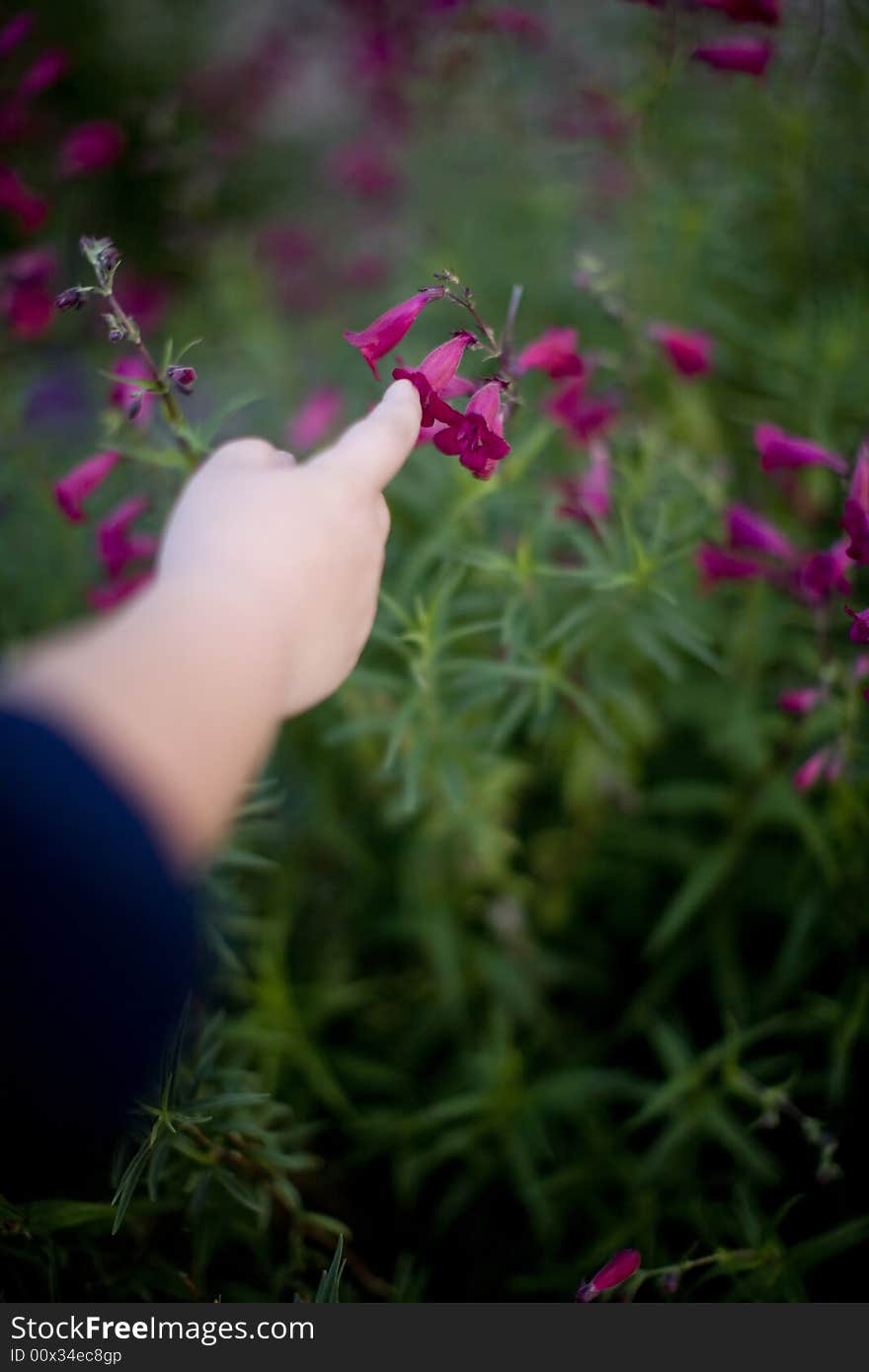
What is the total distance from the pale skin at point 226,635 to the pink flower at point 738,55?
1233 millimetres

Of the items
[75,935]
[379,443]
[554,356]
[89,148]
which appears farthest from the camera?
[89,148]

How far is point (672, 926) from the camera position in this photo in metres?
1.79

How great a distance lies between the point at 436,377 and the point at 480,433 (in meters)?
0.08

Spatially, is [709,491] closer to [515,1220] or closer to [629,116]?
[629,116]

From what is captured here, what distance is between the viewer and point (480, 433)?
3.48 feet

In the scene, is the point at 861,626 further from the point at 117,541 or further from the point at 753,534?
the point at 117,541

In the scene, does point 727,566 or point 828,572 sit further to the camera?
→ point 727,566

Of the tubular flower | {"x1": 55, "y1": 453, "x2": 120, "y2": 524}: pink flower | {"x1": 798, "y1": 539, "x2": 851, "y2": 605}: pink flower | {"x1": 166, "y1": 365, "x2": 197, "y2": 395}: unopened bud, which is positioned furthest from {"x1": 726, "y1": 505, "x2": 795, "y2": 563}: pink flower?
{"x1": 55, "y1": 453, "x2": 120, "y2": 524}: pink flower

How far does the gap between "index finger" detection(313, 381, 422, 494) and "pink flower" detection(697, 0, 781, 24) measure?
1.18 metres

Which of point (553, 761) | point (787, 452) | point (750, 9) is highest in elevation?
point (750, 9)

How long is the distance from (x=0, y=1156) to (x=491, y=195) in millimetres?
3110

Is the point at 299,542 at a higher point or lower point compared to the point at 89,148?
lower

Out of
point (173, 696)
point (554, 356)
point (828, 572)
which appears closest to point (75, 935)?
point (173, 696)
